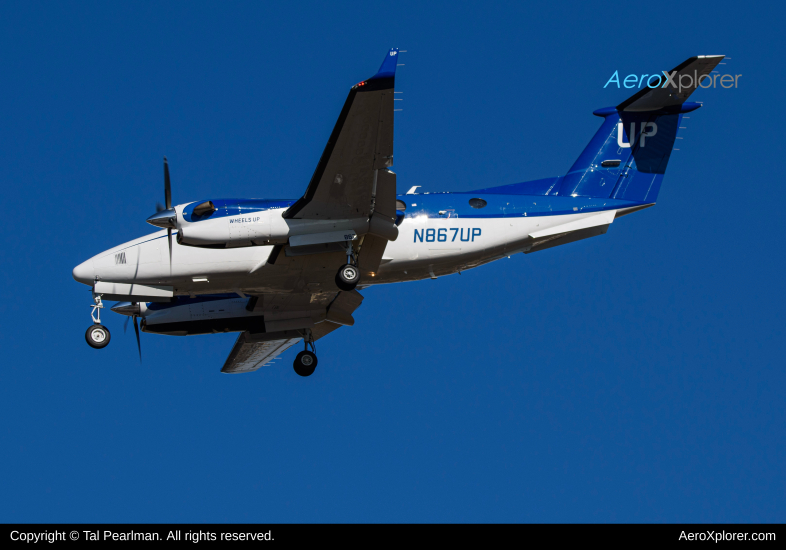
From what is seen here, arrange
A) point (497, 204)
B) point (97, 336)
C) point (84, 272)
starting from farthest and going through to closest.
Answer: point (497, 204) < point (84, 272) < point (97, 336)

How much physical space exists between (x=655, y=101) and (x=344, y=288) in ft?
34.1

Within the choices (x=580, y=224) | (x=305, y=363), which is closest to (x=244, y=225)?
(x=305, y=363)

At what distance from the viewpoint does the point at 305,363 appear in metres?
23.7

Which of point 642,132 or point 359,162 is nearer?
point 359,162

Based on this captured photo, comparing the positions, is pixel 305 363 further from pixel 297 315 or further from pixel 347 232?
pixel 347 232

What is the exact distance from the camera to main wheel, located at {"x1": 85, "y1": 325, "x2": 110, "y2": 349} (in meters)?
20.1

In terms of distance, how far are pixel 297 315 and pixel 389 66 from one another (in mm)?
9242

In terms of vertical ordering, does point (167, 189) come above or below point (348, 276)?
above

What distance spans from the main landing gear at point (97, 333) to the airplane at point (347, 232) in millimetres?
24

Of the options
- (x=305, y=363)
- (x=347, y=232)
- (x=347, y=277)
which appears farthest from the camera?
(x=305, y=363)

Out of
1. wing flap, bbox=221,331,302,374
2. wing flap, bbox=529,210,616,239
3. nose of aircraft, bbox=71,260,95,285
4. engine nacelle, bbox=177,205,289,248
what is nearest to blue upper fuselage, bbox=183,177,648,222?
wing flap, bbox=529,210,616,239

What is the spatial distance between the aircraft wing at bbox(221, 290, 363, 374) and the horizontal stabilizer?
30.7ft

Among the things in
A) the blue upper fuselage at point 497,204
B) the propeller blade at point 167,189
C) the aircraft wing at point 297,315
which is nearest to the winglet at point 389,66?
the blue upper fuselage at point 497,204

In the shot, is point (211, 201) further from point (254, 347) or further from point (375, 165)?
point (254, 347)
